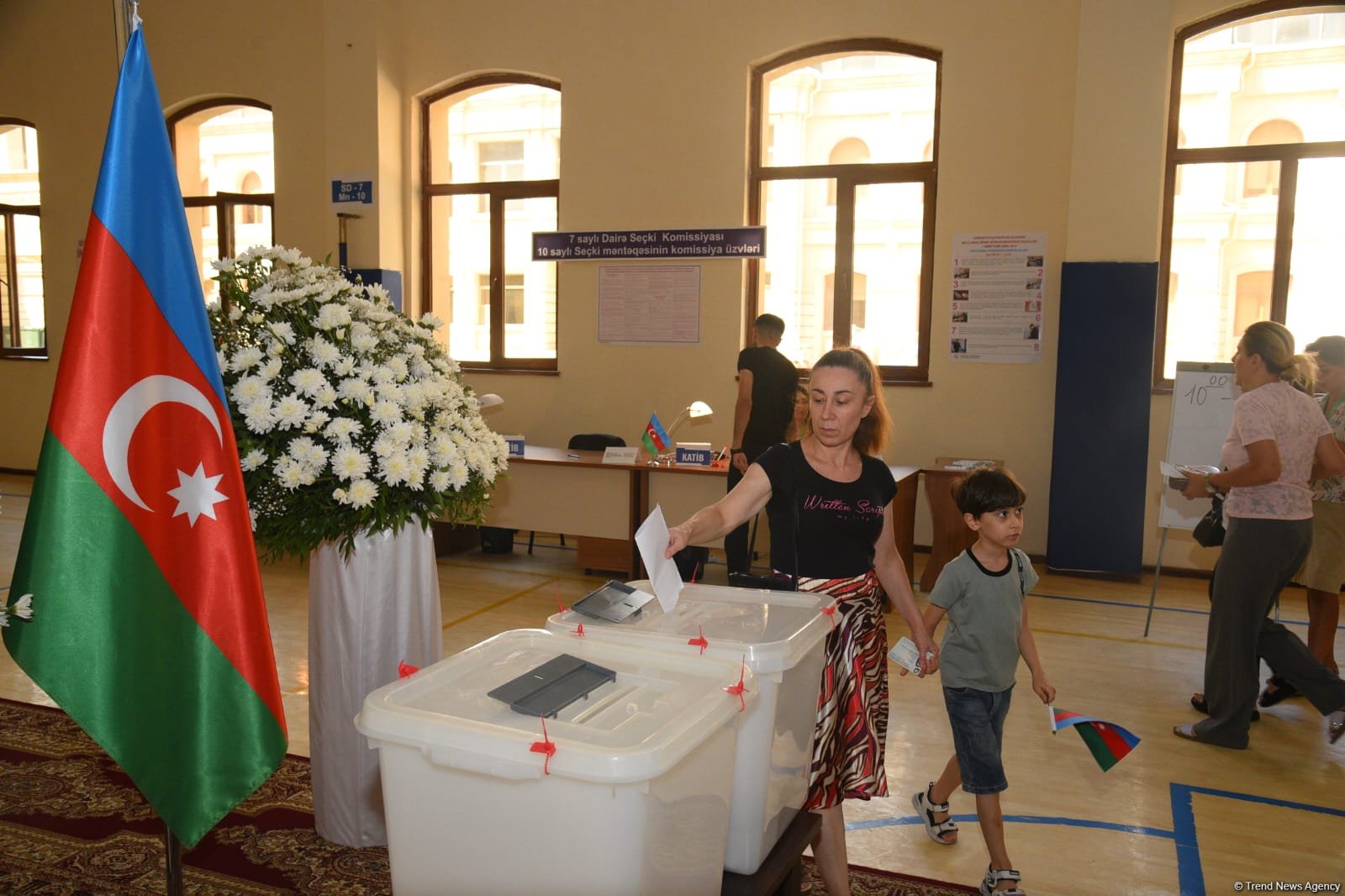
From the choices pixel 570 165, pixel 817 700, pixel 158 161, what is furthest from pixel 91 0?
pixel 817 700

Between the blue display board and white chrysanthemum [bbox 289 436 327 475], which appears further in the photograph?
the blue display board

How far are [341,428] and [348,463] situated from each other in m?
0.08

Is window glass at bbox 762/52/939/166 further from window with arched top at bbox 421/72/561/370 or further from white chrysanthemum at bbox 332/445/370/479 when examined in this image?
white chrysanthemum at bbox 332/445/370/479

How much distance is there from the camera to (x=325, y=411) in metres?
2.40

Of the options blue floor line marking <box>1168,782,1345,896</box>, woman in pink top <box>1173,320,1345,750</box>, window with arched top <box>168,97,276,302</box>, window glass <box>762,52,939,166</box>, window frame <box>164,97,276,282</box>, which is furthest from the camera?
window with arched top <box>168,97,276,302</box>

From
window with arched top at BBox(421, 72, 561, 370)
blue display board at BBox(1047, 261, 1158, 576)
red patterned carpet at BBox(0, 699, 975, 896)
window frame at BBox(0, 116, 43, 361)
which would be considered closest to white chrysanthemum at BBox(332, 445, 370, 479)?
red patterned carpet at BBox(0, 699, 975, 896)

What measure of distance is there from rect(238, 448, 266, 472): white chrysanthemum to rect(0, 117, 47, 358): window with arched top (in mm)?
9392

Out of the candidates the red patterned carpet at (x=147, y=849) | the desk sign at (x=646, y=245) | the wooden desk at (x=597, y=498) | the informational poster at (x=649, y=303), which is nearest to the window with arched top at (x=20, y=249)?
the desk sign at (x=646, y=245)

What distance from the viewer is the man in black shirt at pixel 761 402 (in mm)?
5938

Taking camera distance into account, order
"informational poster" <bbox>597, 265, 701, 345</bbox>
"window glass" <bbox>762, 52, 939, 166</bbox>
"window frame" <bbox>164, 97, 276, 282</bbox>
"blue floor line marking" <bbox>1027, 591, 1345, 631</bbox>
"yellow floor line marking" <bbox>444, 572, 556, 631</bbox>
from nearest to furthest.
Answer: "yellow floor line marking" <bbox>444, 572, 556, 631</bbox> < "blue floor line marking" <bbox>1027, 591, 1345, 631</bbox> < "window glass" <bbox>762, 52, 939, 166</bbox> < "informational poster" <bbox>597, 265, 701, 345</bbox> < "window frame" <bbox>164, 97, 276, 282</bbox>

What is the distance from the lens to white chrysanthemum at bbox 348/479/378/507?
2.30 meters

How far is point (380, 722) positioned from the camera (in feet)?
4.61

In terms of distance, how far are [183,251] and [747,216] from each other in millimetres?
6027

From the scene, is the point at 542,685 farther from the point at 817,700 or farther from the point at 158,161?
Result: the point at 158,161
